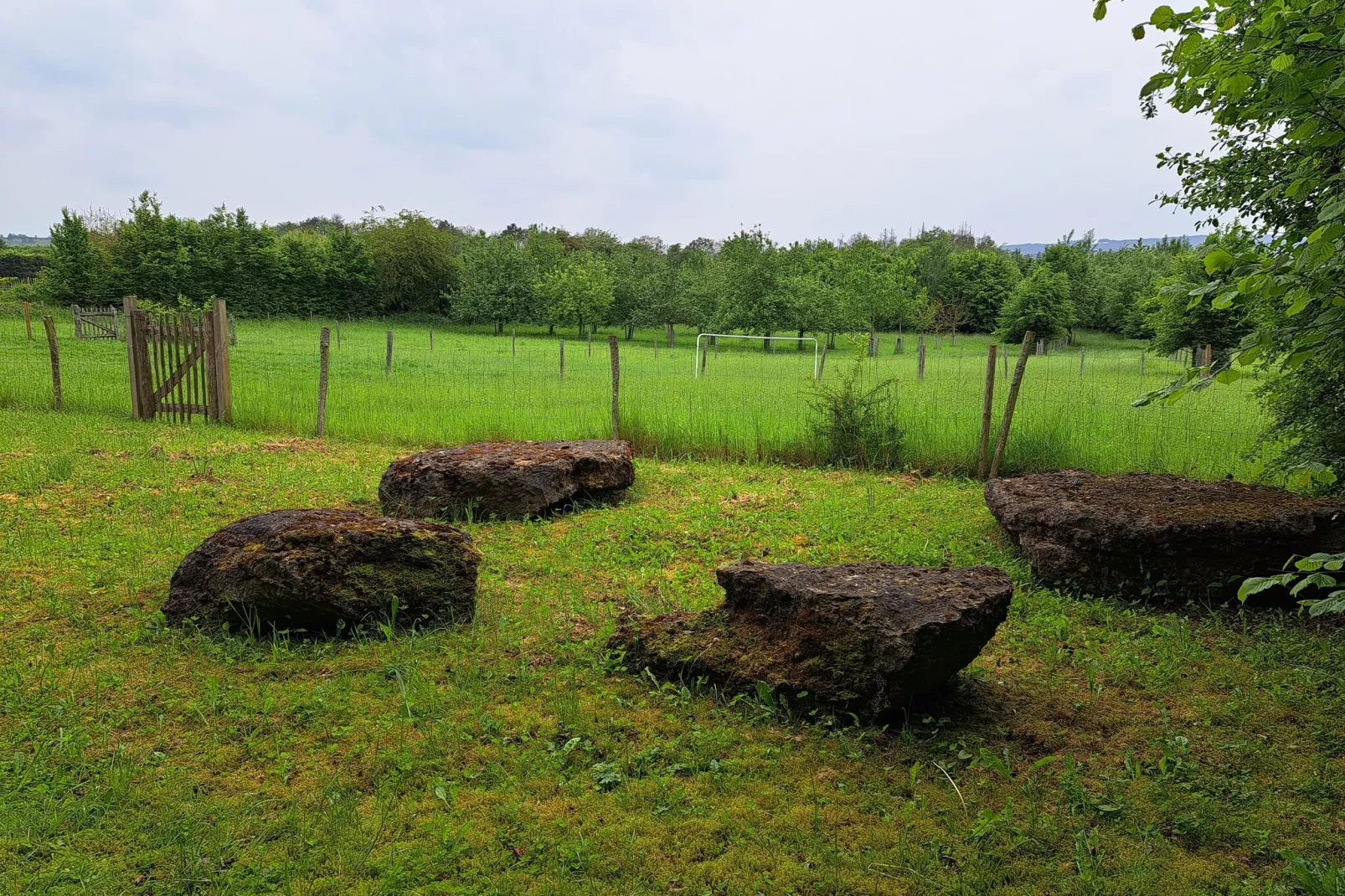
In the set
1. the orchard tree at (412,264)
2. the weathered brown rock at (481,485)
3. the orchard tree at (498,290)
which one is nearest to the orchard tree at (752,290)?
the orchard tree at (498,290)

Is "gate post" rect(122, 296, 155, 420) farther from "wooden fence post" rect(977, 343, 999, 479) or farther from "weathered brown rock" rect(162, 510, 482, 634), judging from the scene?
"wooden fence post" rect(977, 343, 999, 479)

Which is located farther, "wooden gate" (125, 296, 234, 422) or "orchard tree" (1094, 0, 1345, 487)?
"wooden gate" (125, 296, 234, 422)

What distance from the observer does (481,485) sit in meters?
8.13

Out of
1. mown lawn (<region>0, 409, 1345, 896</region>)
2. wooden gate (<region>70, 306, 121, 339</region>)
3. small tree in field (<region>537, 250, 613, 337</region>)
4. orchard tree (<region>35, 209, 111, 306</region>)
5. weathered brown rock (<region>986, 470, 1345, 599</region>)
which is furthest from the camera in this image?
small tree in field (<region>537, 250, 613, 337</region>)

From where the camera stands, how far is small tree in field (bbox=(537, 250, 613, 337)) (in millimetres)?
46656

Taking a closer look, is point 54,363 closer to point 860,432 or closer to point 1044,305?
point 860,432

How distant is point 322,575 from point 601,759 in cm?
227

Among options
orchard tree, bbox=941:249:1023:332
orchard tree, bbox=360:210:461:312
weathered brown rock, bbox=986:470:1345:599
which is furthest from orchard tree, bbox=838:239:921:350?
weathered brown rock, bbox=986:470:1345:599

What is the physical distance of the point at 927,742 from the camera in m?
4.05

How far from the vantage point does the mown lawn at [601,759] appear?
309 centimetres

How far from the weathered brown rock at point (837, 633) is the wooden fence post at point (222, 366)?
1061cm

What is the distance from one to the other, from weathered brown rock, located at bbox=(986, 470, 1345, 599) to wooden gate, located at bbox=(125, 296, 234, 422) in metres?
11.6

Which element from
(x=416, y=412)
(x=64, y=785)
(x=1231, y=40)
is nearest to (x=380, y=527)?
(x=64, y=785)

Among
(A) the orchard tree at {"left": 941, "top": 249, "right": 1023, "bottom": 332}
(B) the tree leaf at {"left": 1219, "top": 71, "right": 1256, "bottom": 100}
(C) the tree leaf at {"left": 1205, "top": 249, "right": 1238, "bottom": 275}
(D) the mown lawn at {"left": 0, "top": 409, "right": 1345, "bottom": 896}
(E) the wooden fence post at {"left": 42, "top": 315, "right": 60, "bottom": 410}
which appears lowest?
(D) the mown lawn at {"left": 0, "top": 409, "right": 1345, "bottom": 896}
